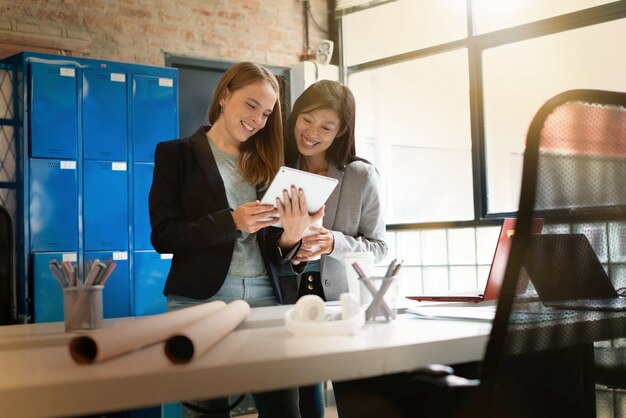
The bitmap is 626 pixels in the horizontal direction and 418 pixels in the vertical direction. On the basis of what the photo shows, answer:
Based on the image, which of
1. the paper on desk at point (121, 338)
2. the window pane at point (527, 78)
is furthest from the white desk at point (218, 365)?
the window pane at point (527, 78)

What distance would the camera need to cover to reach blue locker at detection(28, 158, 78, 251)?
388 cm

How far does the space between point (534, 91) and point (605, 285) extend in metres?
3.84

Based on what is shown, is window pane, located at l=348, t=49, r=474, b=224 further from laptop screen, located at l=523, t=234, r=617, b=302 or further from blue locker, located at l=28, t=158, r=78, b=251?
laptop screen, located at l=523, t=234, r=617, b=302

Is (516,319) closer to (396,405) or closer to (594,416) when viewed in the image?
(594,416)

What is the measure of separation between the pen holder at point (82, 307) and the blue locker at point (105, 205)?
268cm

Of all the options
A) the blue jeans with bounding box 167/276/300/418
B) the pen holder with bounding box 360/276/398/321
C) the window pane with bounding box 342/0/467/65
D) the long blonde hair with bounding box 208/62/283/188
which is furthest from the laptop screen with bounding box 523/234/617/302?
the window pane with bounding box 342/0/467/65

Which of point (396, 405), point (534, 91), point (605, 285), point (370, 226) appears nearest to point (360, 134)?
point (534, 91)

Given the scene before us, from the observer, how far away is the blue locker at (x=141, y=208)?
13.7ft

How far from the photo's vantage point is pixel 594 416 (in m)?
1.01

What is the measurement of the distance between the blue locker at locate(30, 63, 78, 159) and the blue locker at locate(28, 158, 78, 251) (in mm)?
72

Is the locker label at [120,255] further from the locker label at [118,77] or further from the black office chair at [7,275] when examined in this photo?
the black office chair at [7,275]

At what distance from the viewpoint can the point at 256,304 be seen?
1951 millimetres

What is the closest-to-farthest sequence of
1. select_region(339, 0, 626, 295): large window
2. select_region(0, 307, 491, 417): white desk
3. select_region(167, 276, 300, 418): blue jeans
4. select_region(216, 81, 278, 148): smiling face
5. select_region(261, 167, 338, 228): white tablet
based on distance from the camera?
select_region(0, 307, 491, 417): white desk, select_region(167, 276, 300, 418): blue jeans, select_region(261, 167, 338, 228): white tablet, select_region(216, 81, 278, 148): smiling face, select_region(339, 0, 626, 295): large window

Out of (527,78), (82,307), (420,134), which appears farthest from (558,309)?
(420,134)
